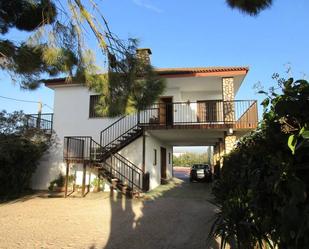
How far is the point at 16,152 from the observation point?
14.4 meters

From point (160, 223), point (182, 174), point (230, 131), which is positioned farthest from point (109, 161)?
→ point (182, 174)

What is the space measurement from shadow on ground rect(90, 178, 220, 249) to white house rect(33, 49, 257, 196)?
2.60 m

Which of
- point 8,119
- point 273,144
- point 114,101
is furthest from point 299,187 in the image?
point 8,119

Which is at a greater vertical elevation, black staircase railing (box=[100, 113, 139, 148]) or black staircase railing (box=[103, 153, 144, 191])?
black staircase railing (box=[100, 113, 139, 148])

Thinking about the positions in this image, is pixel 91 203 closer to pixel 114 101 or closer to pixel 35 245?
pixel 35 245

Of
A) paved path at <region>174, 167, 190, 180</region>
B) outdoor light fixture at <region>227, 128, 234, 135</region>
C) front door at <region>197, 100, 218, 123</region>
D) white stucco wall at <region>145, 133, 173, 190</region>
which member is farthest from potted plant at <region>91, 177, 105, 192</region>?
paved path at <region>174, 167, 190, 180</region>

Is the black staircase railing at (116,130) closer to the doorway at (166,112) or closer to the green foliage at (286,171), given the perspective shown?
the doorway at (166,112)

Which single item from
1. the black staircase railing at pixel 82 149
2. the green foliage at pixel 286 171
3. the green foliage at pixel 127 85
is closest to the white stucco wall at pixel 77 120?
the black staircase railing at pixel 82 149

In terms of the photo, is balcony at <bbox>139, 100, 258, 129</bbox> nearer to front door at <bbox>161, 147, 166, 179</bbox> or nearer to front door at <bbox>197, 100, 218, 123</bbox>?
front door at <bbox>197, 100, 218, 123</bbox>

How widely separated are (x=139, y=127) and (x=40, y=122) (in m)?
5.96

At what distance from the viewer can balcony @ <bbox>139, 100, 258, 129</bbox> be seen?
14648 mm

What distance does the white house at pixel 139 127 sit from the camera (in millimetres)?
14867

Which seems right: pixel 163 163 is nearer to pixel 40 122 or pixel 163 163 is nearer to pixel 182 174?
pixel 40 122

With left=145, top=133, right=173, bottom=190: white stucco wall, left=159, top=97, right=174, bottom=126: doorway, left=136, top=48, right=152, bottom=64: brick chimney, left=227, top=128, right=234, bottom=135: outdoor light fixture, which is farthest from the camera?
left=159, top=97, right=174, bottom=126: doorway
